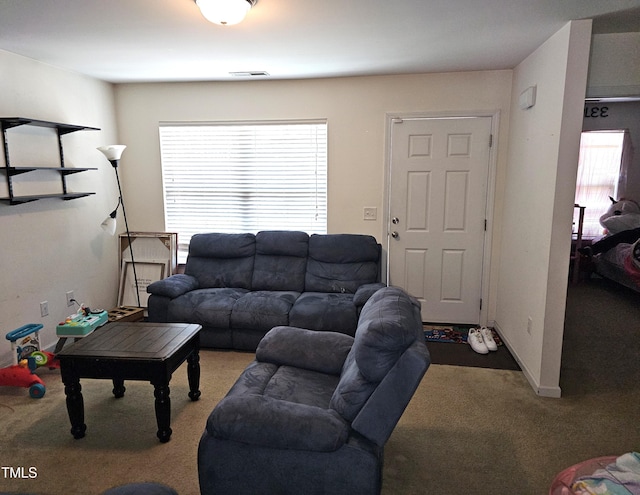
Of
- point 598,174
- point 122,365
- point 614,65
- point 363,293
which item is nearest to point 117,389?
point 122,365

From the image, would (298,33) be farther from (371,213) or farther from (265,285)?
(265,285)

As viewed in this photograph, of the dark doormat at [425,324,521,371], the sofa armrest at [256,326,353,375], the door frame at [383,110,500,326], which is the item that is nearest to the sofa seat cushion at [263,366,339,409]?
the sofa armrest at [256,326,353,375]

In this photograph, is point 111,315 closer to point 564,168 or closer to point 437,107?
point 437,107

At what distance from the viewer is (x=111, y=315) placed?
12.9 ft

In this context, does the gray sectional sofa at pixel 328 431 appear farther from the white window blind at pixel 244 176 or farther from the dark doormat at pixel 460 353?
the white window blind at pixel 244 176

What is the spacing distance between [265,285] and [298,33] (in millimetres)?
2229

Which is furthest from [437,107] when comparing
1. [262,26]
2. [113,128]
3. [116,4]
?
[113,128]

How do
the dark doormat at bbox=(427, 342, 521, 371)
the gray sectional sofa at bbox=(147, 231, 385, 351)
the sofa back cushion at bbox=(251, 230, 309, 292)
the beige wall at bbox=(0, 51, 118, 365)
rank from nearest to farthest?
the beige wall at bbox=(0, 51, 118, 365)
the dark doormat at bbox=(427, 342, 521, 371)
the gray sectional sofa at bbox=(147, 231, 385, 351)
the sofa back cushion at bbox=(251, 230, 309, 292)

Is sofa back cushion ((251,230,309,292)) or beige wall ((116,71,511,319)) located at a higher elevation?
beige wall ((116,71,511,319))

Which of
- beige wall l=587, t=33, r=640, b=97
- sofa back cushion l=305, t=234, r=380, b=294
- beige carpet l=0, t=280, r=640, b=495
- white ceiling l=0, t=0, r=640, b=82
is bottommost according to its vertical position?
beige carpet l=0, t=280, r=640, b=495

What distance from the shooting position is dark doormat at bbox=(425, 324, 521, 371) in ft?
11.2

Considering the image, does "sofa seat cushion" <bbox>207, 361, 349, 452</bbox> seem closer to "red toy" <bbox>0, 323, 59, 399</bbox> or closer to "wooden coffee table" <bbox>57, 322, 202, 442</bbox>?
"wooden coffee table" <bbox>57, 322, 202, 442</bbox>

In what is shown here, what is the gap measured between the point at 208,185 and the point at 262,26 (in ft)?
7.12

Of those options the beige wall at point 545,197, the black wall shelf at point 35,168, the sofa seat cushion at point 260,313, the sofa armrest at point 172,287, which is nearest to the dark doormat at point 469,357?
the beige wall at point 545,197
